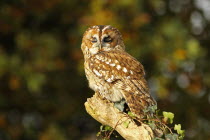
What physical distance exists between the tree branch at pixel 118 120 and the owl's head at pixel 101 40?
1.02m

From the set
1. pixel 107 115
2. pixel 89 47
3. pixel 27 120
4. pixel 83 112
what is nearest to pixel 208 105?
pixel 83 112

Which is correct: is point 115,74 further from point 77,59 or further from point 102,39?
point 77,59

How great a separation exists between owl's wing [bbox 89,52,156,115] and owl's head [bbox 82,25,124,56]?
0.72 ft

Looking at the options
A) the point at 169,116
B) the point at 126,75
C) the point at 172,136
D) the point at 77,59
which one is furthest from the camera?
the point at 77,59

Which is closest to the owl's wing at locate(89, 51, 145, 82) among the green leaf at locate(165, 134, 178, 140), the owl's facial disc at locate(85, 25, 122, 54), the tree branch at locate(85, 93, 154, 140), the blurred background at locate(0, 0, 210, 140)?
the owl's facial disc at locate(85, 25, 122, 54)

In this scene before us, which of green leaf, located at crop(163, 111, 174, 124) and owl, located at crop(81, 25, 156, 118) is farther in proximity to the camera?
owl, located at crop(81, 25, 156, 118)

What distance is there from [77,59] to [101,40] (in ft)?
12.9

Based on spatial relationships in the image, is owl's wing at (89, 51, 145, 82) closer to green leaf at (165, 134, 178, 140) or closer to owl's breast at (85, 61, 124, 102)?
owl's breast at (85, 61, 124, 102)

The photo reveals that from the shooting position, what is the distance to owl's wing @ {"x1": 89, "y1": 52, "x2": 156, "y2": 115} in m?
3.94

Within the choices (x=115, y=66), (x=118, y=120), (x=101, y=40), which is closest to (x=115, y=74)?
(x=115, y=66)

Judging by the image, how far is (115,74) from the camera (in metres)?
4.31

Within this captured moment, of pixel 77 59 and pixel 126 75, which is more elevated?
pixel 126 75

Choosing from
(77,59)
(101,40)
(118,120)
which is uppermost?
(101,40)

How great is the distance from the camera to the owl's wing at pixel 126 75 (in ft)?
12.9
